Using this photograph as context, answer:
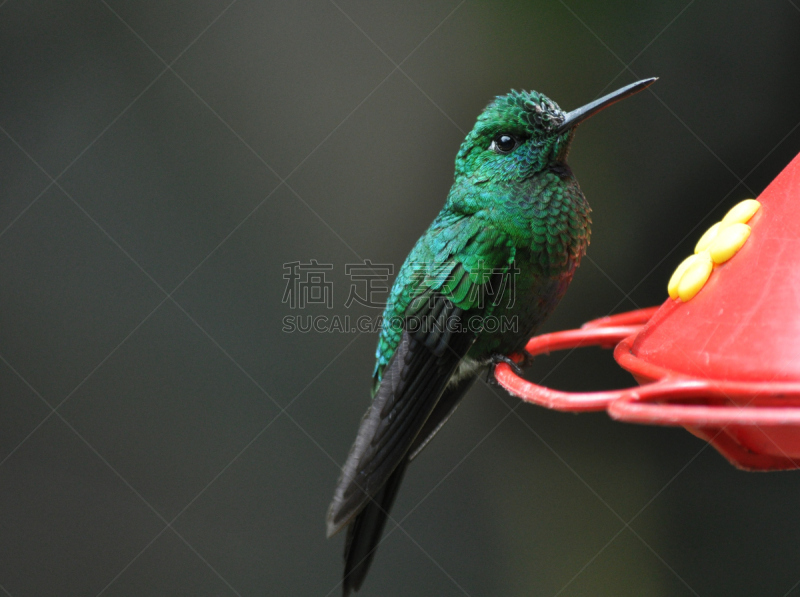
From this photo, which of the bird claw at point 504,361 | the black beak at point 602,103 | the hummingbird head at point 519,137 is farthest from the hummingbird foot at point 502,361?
the black beak at point 602,103

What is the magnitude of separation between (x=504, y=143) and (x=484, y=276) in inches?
18.0

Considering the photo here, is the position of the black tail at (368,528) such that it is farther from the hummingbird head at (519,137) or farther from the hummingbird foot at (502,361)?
the hummingbird head at (519,137)

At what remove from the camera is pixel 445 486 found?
3.59 m

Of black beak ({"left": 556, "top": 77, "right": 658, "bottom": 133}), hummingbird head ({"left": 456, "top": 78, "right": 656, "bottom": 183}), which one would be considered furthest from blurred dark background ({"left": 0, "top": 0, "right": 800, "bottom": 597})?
black beak ({"left": 556, "top": 77, "right": 658, "bottom": 133})

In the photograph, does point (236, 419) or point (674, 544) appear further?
point (236, 419)

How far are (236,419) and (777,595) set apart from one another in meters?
2.84

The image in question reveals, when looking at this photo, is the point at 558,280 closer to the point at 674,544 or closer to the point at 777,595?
the point at 674,544

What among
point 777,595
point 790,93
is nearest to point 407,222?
point 790,93

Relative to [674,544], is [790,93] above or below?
above

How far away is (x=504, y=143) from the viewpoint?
2.12m

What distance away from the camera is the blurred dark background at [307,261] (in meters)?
3.27

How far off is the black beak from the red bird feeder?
0.37 metres

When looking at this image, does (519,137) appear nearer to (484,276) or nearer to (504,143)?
(504,143)

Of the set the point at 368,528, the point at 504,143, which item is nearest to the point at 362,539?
the point at 368,528
